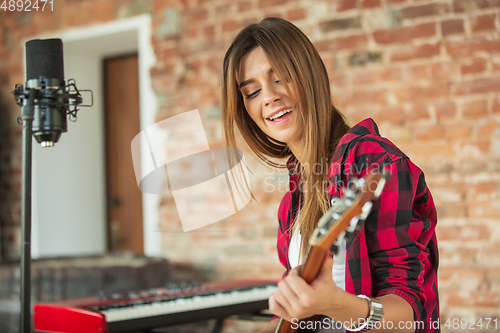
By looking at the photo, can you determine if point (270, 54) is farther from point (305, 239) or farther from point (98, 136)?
point (98, 136)

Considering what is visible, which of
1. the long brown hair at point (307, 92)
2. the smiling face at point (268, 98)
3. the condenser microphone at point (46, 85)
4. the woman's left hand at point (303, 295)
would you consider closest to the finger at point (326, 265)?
the woman's left hand at point (303, 295)

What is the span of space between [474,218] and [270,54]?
5.17 ft

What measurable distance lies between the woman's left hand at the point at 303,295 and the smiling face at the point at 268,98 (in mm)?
604

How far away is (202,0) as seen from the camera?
320cm

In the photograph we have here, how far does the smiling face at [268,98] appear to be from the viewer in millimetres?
1412

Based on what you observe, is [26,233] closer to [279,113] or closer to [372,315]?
[279,113]

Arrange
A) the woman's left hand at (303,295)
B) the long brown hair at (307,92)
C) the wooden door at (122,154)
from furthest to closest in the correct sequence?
the wooden door at (122,154)
the long brown hair at (307,92)
the woman's left hand at (303,295)

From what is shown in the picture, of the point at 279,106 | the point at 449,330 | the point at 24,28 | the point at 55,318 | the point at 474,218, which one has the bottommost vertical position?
the point at 449,330

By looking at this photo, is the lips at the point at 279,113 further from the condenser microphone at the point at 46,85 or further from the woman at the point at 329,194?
the condenser microphone at the point at 46,85

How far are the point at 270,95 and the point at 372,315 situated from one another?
0.67 meters

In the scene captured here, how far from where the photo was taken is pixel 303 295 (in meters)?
0.84

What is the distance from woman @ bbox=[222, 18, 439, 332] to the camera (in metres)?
0.96

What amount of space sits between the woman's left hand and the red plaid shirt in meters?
0.21

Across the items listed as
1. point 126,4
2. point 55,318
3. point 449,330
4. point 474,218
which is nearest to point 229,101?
point 55,318
